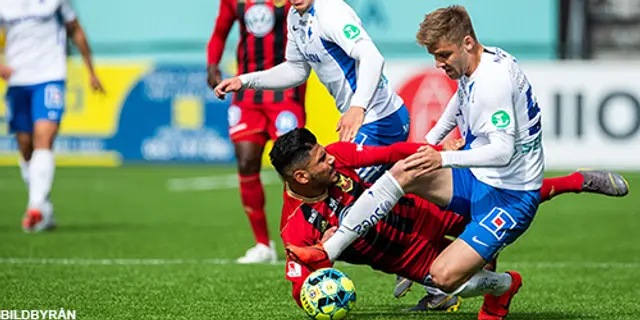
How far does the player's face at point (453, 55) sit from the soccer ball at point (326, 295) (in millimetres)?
1182

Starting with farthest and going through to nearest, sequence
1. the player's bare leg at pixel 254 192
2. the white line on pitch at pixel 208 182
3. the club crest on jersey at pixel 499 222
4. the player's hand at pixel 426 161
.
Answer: the white line on pitch at pixel 208 182, the player's bare leg at pixel 254 192, the club crest on jersey at pixel 499 222, the player's hand at pixel 426 161

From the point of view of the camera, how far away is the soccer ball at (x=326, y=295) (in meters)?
5.71

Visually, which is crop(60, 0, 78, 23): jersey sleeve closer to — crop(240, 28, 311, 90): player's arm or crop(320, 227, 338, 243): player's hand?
crop(240, 28, 311, 90): player's arm

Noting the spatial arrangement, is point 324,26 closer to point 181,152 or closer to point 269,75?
point 269,75

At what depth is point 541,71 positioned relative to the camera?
56.0ft

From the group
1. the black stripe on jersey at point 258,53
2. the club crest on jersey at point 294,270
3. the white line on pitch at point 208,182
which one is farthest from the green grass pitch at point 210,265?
the black stripe on jersey at point 258,53

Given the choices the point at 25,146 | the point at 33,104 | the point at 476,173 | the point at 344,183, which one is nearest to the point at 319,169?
the point at 344,183

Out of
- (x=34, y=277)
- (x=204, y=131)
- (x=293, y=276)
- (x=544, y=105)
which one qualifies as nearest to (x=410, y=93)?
(x=544, y=105)

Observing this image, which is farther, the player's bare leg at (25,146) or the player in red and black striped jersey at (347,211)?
the player's bare leg at (25,146)

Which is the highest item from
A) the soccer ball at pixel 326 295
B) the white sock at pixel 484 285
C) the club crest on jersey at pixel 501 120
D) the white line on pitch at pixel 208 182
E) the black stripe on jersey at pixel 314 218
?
the club crest on jersey at pixel 501 120

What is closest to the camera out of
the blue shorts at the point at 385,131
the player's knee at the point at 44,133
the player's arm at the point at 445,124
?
the player's arm at the point at 445,124

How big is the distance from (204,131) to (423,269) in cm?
1236

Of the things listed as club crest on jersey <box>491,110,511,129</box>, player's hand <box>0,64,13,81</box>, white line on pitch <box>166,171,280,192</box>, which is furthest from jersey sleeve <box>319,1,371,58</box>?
white line on pitch <box>166,171,280,192</box>

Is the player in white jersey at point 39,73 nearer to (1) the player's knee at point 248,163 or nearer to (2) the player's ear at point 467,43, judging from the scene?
(1) the player's knee at point 248,163
